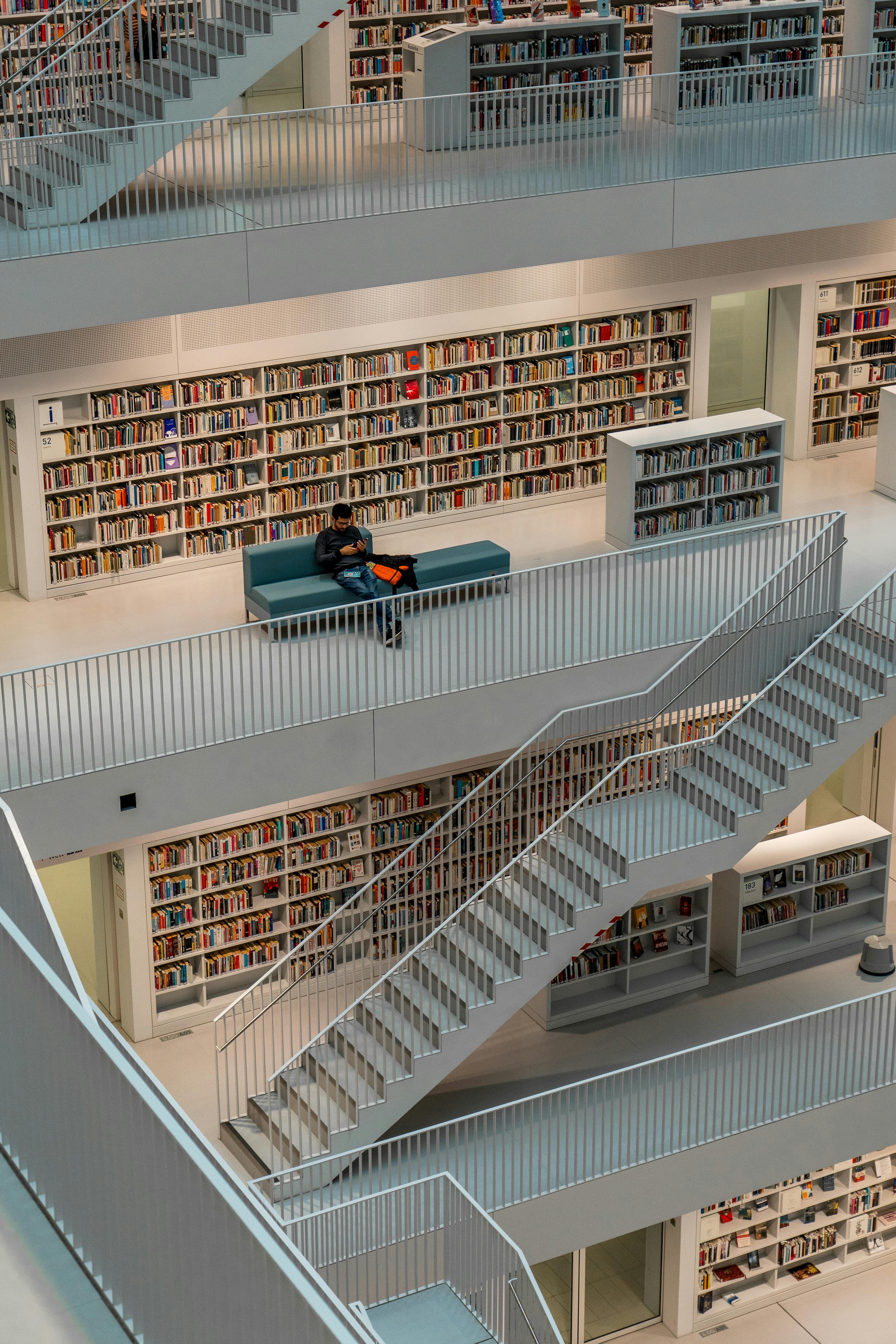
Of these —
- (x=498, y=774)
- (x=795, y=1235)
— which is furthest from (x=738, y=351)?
(x=795, y=1235)

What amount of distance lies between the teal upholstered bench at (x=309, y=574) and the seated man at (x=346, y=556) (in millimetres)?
85

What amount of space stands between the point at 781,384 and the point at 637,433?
3.28m

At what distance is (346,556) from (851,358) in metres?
7.02

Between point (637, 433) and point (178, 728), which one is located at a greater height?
point (637, 433)

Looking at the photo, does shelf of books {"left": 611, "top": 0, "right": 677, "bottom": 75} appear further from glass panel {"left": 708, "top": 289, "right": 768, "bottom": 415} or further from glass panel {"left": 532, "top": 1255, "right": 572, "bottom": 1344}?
glass panel {"left": 532, "top": 1255, "right": 572, "bottom": 1344}

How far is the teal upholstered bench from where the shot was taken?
13.5 m

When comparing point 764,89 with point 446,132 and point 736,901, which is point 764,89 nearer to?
point 446,132

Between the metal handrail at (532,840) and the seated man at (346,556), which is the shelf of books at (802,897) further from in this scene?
the seated man at (346,556)

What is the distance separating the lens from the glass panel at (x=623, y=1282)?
15.4 meters

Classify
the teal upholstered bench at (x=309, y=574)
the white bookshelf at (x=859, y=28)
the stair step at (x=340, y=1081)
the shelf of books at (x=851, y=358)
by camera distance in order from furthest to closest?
the shelf of books at (x=851, y=358)
the white bookshelf at (x=859, y=28)
the teal upholstered bench at (x=309, y=574)
the stair step at (x=340, y=1081)

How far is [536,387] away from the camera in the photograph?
54.0ft

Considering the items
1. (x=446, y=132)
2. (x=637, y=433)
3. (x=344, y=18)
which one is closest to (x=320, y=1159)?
(x=637, y=433)

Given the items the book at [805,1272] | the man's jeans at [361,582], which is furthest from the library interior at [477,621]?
the book at [805,1272]

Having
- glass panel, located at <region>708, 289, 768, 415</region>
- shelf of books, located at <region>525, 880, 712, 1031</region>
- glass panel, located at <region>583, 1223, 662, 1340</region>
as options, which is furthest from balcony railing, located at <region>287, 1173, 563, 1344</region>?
glass panel, located at <region>708, 289, 768, 415</region>
